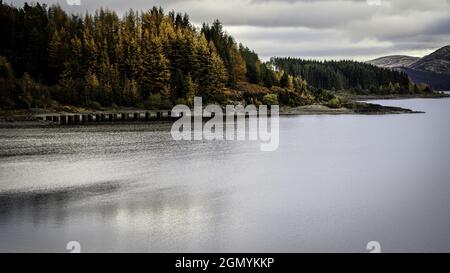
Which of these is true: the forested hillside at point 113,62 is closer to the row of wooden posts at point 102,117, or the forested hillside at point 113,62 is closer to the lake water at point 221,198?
the row of wooden posts at point 102,117

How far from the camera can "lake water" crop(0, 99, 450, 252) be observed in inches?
644

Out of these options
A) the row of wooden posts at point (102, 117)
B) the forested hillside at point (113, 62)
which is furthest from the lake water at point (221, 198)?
the forested hillside at point (113, 62)

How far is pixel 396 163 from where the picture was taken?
3366cm

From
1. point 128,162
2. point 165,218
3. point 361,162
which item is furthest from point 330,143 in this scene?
point 165,218

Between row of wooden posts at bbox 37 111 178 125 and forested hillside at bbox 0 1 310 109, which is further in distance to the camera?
forested hillside at bbox 0 1 310 109

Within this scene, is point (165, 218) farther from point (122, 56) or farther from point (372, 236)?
point (122, 56)

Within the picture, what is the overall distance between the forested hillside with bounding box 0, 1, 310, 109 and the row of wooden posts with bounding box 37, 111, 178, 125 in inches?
139

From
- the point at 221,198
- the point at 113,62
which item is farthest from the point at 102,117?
the point at 221,198

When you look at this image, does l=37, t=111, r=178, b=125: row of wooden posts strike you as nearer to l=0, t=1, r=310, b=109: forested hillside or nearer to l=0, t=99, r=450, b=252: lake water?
l=0, t=1, r=310, b=109: forested hillside

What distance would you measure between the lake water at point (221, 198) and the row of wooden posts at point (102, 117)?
30030 mm

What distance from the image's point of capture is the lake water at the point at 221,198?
53.7ft

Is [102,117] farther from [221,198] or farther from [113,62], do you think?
[221,198]

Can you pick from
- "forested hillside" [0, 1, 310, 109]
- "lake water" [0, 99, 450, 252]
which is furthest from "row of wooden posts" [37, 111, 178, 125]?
"lake water" [0, 99, 450, 252]

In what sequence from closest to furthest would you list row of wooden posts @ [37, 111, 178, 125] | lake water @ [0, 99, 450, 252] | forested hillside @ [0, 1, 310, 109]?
lake water @ [0, 99, 450, 252] < row of wooden posts @ [37, 111, 178, 125] < forested hillside @ [0, 1, 310, 109]
